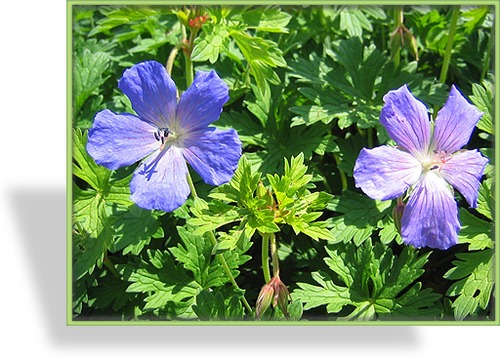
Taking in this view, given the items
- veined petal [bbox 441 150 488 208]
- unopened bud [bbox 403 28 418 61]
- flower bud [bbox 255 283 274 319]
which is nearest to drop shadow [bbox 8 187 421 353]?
flower bud [bbox 255 283 274 319]

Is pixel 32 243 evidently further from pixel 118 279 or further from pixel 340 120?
pixel 340 120

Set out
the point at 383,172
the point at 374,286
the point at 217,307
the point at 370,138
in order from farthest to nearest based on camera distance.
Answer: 1. the point at 370,138
2. the point at 374,286
3. the point at 217,307
4. the point at 383,172

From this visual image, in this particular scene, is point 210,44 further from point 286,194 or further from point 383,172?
point 383,172

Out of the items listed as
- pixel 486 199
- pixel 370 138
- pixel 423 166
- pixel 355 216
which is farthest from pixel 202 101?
pixel 486 199

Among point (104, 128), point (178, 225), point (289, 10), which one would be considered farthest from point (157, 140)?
point (289, 10)

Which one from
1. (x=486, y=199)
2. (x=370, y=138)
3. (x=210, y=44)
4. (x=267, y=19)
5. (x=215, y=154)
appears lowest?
(x=486, y=199)

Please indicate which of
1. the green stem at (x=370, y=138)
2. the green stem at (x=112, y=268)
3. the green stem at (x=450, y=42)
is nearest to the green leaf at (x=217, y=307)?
the green stem at (x=112, y=268)
